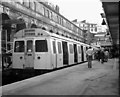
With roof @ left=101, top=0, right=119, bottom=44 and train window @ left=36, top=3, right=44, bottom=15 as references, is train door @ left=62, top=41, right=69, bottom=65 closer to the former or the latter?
roof @ left=101, top=0, right=119, bottom=44

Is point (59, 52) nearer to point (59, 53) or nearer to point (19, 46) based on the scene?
point (59, 53)

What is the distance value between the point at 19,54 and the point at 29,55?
2.63 ft

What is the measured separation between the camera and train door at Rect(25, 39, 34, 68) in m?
13.2

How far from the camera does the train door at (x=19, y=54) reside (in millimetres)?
13552

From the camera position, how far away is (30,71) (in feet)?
42.9

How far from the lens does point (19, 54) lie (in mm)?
13734

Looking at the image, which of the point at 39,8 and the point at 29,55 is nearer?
the point at 29,55

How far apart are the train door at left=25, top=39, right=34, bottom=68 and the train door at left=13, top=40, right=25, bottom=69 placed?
0.30 m

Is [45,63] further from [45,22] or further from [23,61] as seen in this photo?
[45,22]

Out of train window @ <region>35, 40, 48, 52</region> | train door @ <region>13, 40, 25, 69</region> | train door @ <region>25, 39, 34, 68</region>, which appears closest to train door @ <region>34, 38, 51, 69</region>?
train window @ <region>35, 40, 48, 52</region>

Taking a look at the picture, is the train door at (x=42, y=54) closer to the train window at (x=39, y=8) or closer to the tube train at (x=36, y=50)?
the tube train at (x=36, y=50)

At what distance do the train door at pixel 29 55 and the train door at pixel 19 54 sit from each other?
299mm

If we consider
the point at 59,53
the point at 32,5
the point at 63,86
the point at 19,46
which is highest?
the point at 32,5

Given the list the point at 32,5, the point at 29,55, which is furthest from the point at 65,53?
the point at 32,5
